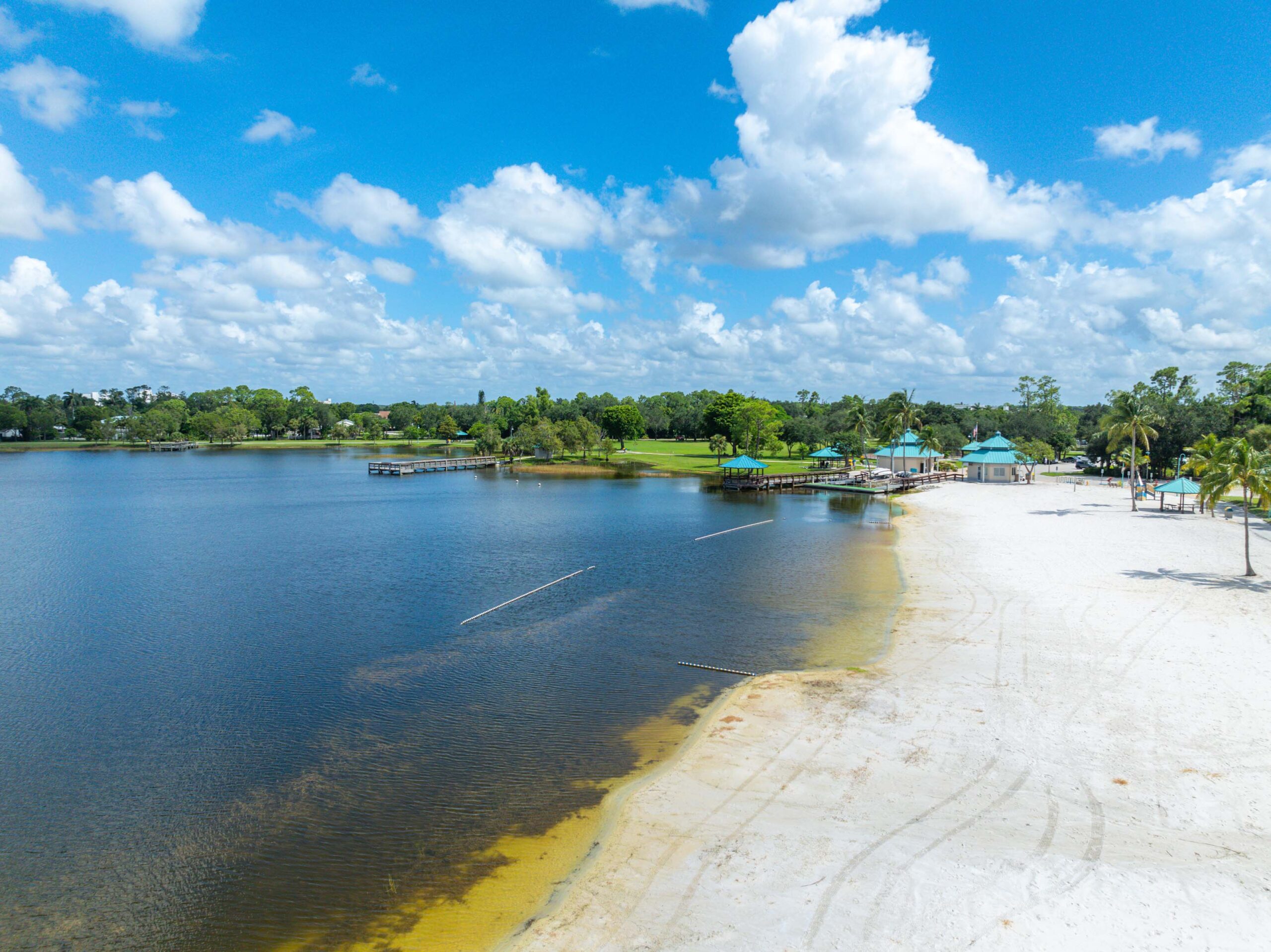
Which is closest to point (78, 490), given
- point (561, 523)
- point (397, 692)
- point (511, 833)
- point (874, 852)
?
point (561, 523)

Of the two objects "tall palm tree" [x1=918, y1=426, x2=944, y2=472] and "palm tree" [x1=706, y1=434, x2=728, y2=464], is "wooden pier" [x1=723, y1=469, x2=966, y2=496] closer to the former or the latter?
"tall palm tree" [x1=918, y1=426, x2=944, y2=472]

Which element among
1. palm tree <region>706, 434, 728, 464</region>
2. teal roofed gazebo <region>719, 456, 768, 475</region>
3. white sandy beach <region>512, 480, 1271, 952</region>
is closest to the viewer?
white sandy beach <region>512, 480, 1271, 952</region>

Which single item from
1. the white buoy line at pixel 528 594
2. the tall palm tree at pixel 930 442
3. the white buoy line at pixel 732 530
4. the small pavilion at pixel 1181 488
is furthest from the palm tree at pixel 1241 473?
the tall palm tree at pixel 930 442

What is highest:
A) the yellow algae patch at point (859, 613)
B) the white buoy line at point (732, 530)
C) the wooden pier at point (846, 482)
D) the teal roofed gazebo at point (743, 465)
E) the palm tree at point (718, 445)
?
the palm tree at point (718, 445)

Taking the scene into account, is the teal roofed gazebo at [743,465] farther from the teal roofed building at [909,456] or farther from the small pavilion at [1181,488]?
the small pavilion at [1181,488]

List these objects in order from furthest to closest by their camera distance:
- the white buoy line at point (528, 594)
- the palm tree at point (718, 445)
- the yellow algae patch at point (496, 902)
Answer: the palm tree at point (718, 445), the white buoy line at point (528, 594), the yellow algae patch at point (496, 902)

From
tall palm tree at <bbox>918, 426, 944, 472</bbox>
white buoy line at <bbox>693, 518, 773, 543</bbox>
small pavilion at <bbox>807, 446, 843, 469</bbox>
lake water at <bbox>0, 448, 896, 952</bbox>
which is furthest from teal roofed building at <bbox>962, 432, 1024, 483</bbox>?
white buoy line at <bbox>693, 518, 773, 543</bbox>
